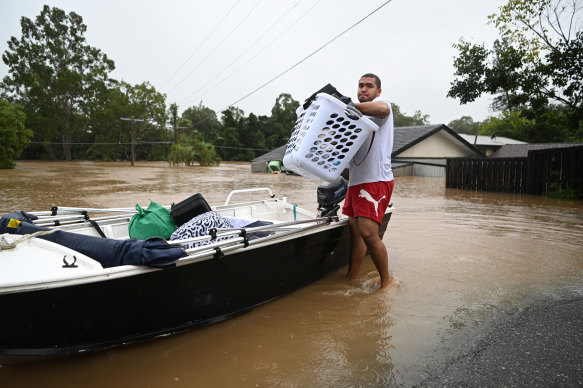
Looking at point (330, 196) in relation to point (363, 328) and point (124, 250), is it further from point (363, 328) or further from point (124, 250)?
point (124, 250)

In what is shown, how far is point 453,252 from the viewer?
5.58 m

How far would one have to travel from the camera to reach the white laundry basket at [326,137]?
3.32 m

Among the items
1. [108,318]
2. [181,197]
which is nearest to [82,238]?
[108,318]

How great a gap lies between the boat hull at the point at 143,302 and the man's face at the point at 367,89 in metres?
1.48

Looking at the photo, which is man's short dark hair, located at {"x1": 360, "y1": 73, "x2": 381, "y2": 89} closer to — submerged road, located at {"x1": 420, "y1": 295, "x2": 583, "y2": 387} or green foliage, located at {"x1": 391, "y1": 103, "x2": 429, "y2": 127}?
submerged road, located at {"x1": 420, "y1": 295, "x2": 583, "y2": 387}

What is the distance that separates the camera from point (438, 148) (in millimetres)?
25312

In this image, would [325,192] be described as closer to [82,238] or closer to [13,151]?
[82,238]

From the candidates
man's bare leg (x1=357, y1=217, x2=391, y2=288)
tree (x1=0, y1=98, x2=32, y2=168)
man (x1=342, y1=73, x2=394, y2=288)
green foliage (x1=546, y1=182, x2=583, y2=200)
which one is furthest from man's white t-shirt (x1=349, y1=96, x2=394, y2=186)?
tree (x1=0, y1=98, x2=32, y2=168)

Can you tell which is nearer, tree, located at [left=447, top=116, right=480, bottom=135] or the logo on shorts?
the logo on shorts

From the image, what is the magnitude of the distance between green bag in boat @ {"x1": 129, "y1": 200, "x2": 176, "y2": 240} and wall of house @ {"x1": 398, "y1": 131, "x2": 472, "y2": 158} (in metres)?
21.4

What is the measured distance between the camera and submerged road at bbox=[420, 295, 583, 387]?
246cm

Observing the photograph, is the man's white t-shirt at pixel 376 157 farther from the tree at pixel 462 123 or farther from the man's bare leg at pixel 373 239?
the tree at pixel 462 123

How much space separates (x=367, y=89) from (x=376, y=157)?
68cm

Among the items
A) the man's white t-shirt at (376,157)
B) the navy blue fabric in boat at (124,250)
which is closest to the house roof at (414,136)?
the man's white t-shirt at (376,157)
